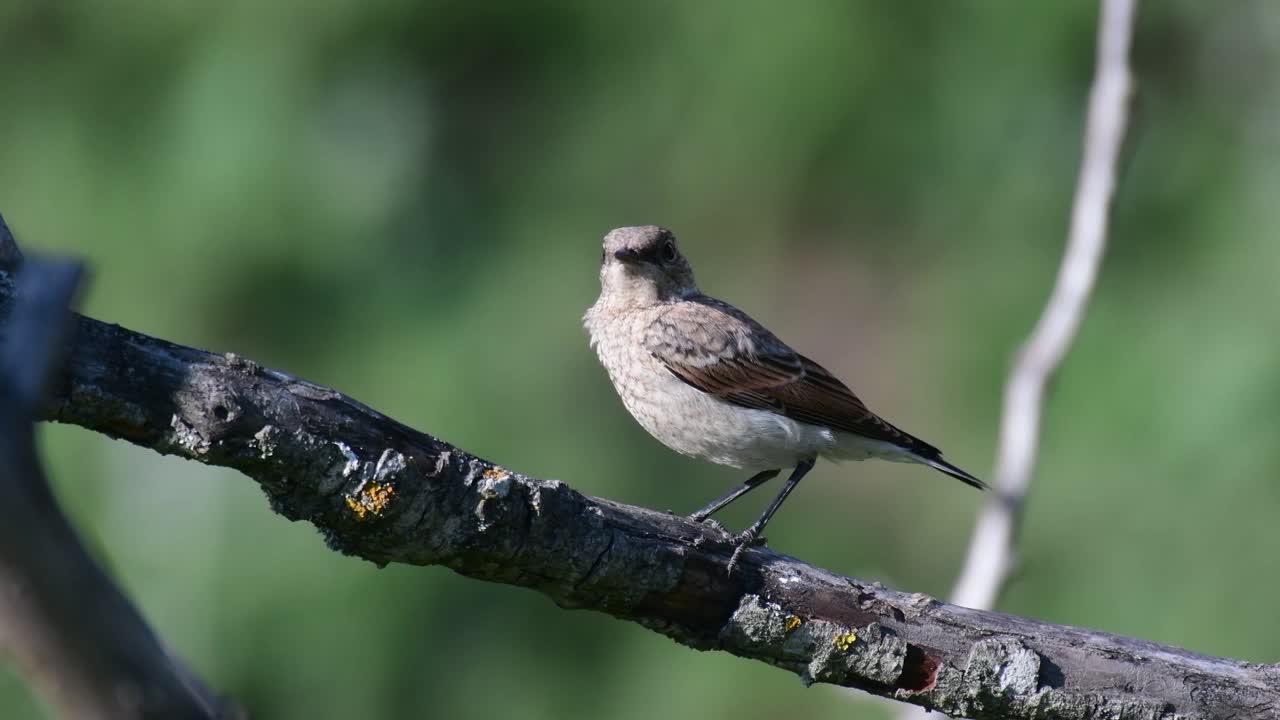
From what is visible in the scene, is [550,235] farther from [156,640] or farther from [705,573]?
[156,640]

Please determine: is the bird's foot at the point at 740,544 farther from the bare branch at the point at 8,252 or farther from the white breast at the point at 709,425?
the bare branch at the point at 8,252

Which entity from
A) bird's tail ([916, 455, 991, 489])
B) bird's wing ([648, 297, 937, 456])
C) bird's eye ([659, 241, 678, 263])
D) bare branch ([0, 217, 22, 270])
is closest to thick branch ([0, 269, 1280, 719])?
bare branch ([0, 217, 22, 270])

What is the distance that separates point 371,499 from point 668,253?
8.53 ft

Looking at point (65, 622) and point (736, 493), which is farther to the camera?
point (736, 493)

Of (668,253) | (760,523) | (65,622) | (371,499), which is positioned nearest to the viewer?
(65,622)

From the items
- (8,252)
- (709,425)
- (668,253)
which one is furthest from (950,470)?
(8,252)

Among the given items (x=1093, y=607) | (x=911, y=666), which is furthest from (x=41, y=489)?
(x=1093, y=607)

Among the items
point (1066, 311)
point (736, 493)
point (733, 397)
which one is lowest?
point (736, 493)

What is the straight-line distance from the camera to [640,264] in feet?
16.2

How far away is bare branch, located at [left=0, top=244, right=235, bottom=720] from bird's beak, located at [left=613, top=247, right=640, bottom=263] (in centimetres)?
359

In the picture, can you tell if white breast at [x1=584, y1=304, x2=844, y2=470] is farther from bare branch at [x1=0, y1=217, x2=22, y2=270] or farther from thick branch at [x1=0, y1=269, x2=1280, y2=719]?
bare branch at [x1=0, y1=217, x2=22, y2=270]

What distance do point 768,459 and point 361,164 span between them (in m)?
2.56

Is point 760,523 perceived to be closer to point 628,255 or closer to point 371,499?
point 628,255

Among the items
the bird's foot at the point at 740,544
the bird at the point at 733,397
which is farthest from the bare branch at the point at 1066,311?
the bird at the point at 733,397
